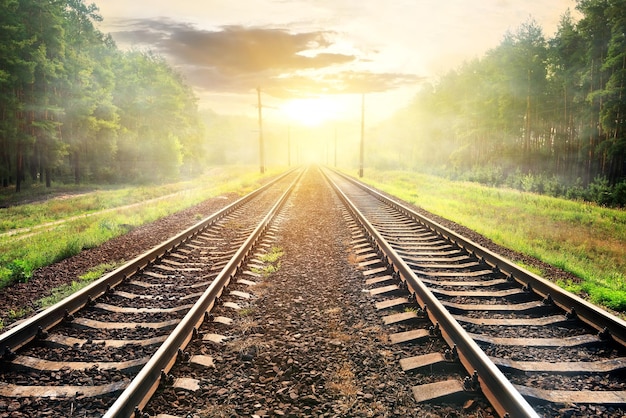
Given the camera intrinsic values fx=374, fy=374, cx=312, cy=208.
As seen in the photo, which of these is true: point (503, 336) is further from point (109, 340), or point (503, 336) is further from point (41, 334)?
point (41, 334)

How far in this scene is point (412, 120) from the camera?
70.2 metres

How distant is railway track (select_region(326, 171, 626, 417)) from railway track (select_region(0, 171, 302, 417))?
231 cm

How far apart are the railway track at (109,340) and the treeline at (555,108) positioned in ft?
79.1

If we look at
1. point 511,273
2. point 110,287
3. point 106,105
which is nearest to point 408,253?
point 511,273

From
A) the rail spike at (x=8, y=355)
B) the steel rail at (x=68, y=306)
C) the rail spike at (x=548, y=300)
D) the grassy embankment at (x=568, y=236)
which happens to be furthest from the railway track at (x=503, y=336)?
the steel rail at (x=68, y=306)

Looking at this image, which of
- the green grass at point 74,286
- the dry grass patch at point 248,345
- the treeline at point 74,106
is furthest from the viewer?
the treeline at point 74,106

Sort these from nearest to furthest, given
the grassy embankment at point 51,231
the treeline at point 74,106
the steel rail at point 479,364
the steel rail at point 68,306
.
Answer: the steel rail at point 479,364 < the steel rail at point 68,306 < the grassy embankment at point 51,231 < the treeline at point 74,106

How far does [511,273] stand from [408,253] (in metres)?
2.06

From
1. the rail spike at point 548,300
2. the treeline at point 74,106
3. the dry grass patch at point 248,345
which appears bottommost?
the dry grass patch at point 248,345

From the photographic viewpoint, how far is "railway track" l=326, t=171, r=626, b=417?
3088mm

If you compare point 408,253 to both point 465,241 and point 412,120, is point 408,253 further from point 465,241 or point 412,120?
point 412,120

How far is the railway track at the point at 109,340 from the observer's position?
3.10 m

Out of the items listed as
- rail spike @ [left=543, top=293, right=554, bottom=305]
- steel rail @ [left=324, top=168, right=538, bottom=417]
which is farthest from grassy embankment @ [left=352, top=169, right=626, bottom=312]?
steel rail @ [left=324, top=168, right=538, bottom=417]

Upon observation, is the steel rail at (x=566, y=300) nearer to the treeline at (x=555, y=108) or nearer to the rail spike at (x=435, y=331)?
the rail spike at (x=435, y=331)
